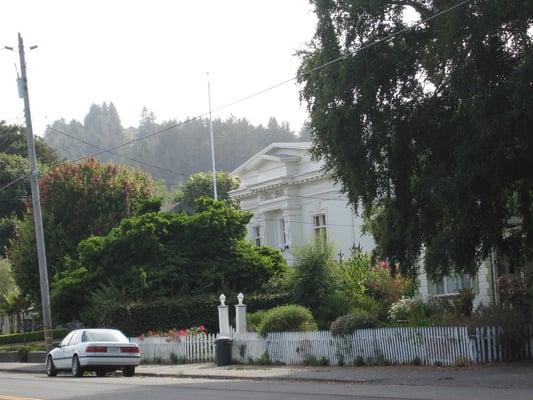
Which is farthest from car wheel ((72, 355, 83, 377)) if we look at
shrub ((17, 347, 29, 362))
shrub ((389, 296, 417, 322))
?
shrub ((17, 347, 29, 362))

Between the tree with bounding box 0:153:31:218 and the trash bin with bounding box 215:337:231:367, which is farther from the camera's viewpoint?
the tree with bounding box 0:153:31:218

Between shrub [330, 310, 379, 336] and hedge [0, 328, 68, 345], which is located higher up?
shrub [330, 310, 379, 336]

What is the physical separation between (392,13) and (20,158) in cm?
6001

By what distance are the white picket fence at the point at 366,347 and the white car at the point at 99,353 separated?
3.64 meters

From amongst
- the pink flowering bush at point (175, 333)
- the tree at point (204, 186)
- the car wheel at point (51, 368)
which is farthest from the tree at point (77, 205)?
the tree at point (204, 186)

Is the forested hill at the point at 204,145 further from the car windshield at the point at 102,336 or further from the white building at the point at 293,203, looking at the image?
the car windshield at the point at 102,336

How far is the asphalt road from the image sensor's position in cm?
1530

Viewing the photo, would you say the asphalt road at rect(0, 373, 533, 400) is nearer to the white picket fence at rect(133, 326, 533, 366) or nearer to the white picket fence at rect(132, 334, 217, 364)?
the white picket fence at rect(133, 326, 533, 366)

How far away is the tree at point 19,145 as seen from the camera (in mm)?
82019

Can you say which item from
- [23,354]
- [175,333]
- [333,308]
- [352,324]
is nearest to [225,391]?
[352,324]

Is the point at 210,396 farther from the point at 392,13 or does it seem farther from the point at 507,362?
the point at 392,13

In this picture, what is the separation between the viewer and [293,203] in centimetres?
5122

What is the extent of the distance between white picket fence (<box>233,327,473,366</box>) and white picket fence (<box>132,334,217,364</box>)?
183cm

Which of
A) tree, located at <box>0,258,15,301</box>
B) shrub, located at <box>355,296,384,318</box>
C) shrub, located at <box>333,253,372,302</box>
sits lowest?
shrub, located at <box>355,296,384,318</box>
